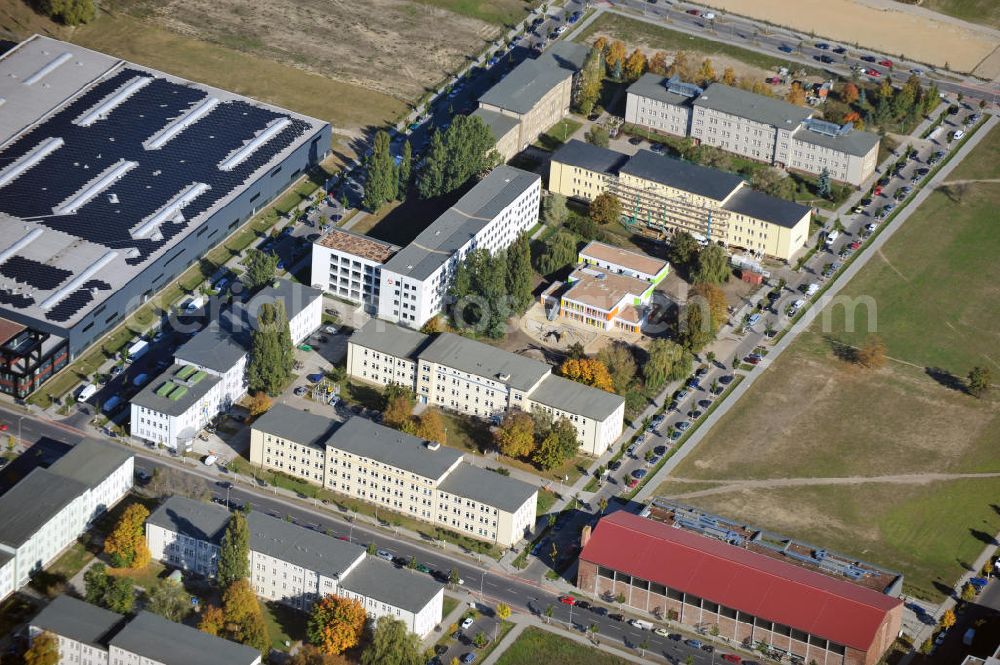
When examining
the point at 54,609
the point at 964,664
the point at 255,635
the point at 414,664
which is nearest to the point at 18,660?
→ the point at 54,609

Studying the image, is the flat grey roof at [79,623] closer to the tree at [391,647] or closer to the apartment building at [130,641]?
the apartment building at [130,641]

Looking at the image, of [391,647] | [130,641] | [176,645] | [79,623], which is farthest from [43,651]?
[391,647]

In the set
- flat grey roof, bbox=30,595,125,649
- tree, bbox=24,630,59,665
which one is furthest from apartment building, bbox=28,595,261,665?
tree, bbox=24,630,59,665

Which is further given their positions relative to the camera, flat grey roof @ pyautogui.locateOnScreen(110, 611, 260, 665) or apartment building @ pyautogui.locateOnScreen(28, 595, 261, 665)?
apartment building @ pyautogui.locateOnScreen(28, 595, 261, 665)

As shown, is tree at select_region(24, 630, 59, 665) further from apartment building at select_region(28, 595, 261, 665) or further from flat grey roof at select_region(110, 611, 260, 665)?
flat grey roof at select_region(110, 611, 260, 665)

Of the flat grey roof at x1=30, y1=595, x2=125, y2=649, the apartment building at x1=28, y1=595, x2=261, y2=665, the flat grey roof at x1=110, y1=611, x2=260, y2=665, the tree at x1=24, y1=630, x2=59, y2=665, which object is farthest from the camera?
the flat grey roof at x1=30, y1=595, x2=125, y2=649

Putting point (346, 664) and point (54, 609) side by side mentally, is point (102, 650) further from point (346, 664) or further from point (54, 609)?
point (346, 664)
